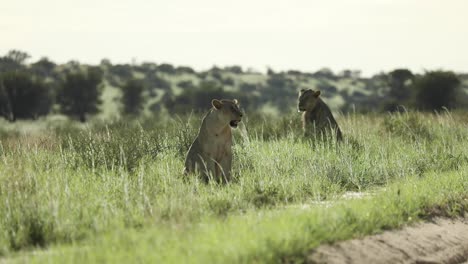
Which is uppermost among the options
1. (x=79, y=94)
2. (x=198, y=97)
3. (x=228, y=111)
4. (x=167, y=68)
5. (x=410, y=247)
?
(x=167, y=68)

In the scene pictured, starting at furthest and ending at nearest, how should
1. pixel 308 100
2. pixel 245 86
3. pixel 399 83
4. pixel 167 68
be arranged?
pixel 167 68
pixel 245 86
pixel 399 83
pixel 308 100

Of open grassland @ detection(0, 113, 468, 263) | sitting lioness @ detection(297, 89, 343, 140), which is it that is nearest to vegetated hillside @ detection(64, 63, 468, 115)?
sitting lioness @ detection(297, 89, 343, 140)

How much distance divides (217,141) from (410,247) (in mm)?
3552

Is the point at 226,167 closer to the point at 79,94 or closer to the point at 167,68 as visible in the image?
the point at 79,94

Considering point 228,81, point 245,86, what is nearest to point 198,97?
point 245,86

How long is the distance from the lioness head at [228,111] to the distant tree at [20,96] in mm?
33251

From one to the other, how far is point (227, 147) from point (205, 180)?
600 millimetres

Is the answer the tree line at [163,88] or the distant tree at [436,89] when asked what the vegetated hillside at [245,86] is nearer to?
the tree line at [163,88]

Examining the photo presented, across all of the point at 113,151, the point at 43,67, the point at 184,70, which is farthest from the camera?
the point at 184,70

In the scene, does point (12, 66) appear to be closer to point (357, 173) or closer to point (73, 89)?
point (73, 89)

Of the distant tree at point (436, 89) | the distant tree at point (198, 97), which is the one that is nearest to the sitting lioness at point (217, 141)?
the distant tree at point (436, 89)

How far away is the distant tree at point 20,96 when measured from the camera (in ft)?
140

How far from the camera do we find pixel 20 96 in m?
43.5

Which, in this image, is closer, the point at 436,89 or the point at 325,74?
the point at 436,89
